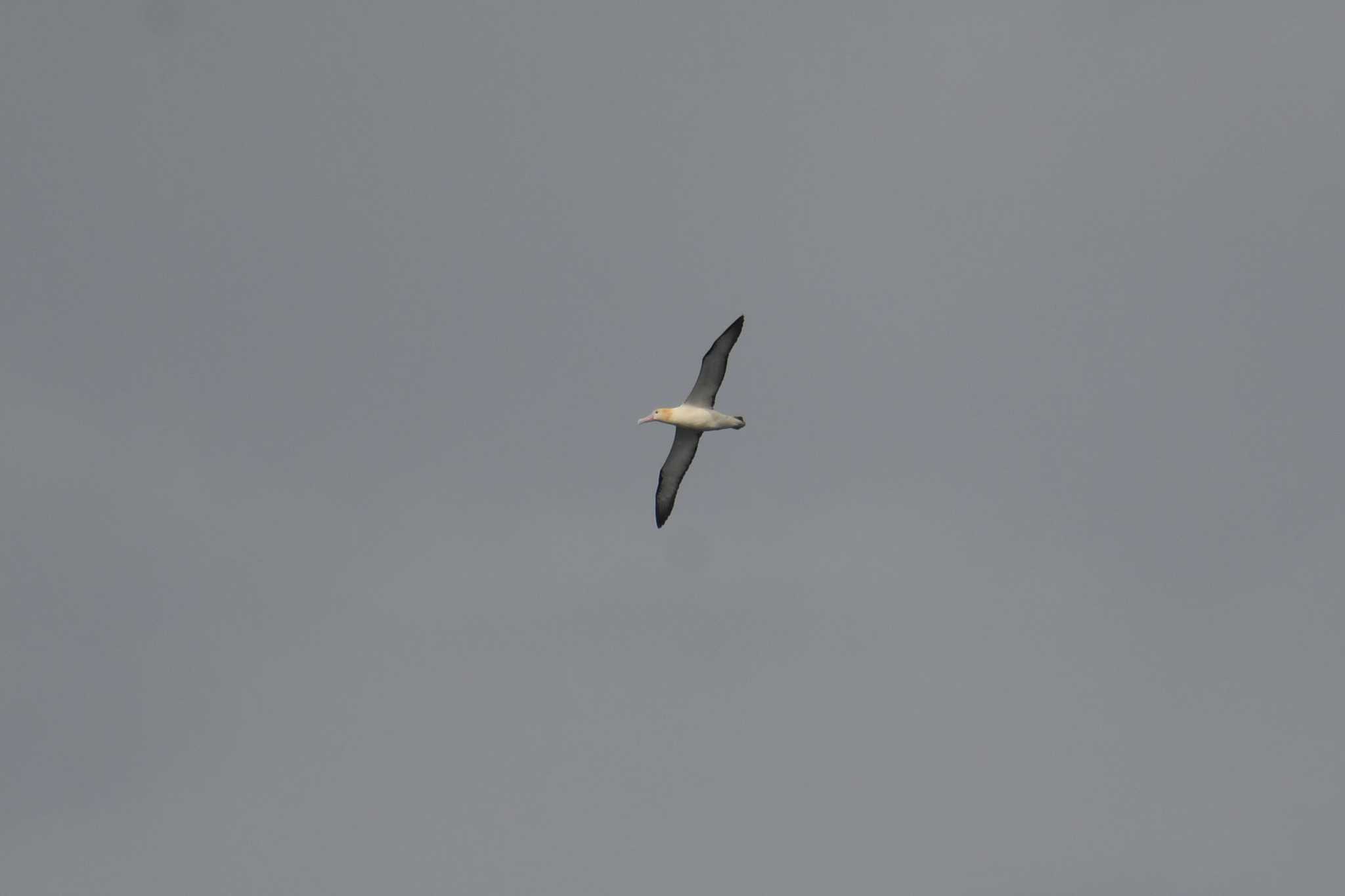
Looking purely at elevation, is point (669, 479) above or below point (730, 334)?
below

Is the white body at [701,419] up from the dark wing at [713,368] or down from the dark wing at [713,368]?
down

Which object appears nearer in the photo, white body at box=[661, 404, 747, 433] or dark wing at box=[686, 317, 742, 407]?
dark wing at box=[686, 317, 742, 407]

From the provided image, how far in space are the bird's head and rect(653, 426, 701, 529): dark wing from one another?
1.68 m

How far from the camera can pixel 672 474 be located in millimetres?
74625

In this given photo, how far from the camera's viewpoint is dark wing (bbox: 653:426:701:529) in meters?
74.1

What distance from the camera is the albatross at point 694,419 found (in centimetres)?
6925

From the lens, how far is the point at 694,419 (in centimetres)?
7162

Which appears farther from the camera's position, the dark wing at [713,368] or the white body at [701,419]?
the white body at [701,419]

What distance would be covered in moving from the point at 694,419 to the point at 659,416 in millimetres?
1520

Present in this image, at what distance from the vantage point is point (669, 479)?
74.7 m

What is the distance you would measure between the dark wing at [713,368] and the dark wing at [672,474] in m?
2.90

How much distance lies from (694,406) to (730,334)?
4264 millimetres

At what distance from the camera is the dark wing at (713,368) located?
225 ft

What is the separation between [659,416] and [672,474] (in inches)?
133
